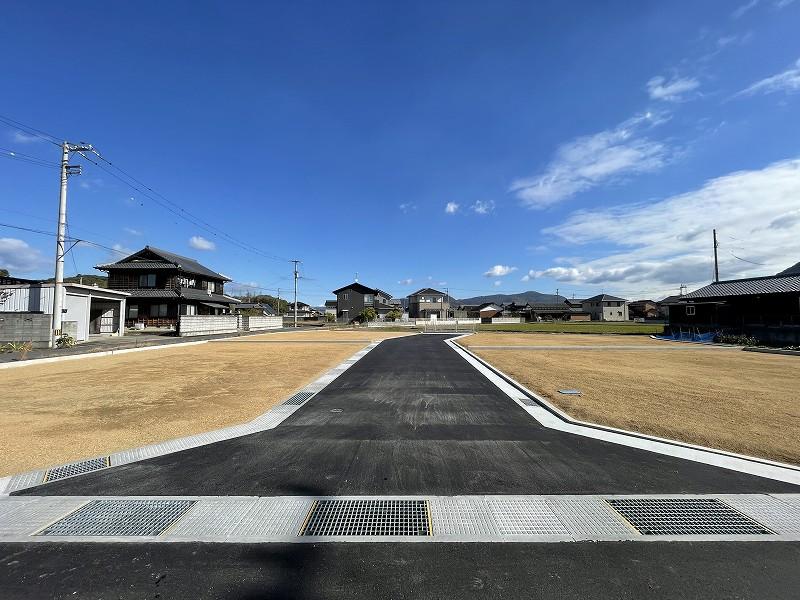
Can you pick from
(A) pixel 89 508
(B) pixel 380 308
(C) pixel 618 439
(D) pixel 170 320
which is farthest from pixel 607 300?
(A) pixel 89 508

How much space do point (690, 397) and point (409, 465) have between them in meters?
7.84

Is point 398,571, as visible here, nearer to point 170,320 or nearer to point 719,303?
point 719,303

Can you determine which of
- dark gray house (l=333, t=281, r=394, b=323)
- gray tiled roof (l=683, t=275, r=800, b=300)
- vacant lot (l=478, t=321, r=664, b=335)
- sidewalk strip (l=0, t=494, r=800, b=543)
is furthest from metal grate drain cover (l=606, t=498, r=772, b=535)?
dark gray house (l=333, t=281, r=394, b=323)

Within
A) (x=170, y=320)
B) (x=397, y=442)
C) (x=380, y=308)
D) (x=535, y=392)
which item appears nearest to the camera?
(x=397, y=442)

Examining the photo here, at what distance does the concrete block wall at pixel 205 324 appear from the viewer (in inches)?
1194

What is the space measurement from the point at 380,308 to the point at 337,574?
6946 centimetres

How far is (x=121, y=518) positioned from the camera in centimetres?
370

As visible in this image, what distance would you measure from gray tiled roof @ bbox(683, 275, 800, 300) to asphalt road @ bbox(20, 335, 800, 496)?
3155cm

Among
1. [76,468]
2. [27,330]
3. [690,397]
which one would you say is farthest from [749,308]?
[27,330]

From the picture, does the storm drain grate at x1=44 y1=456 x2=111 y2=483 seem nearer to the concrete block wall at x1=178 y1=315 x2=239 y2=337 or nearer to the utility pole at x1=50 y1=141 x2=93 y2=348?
the utility pole at x1=50 y1=141 x2=93 y2=348

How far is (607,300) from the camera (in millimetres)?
86688

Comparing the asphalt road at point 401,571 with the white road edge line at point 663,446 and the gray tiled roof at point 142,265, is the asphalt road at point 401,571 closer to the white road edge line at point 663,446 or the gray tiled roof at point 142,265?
the white road edge line at point 663,446

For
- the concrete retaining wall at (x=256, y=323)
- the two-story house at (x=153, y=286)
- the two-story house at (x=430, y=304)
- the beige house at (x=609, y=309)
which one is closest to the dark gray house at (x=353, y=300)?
the two-story house at (x=430, y=304)

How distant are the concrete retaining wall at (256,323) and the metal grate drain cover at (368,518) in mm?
39749
